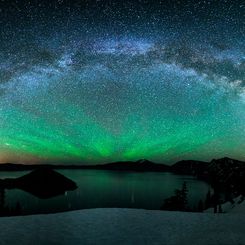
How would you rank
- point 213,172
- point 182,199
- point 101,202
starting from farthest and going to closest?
point 101,202 → point 182,199 → point 213,172

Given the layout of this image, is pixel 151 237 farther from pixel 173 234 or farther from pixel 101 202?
pixel 101 202

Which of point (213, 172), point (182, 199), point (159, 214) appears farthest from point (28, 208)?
point (159, 214)

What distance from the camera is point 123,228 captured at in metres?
16.6

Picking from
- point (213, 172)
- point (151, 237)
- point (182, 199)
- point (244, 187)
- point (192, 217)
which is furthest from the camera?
point (182, 199)

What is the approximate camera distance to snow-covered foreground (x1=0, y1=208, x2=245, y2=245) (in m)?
14.4

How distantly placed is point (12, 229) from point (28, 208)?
133990 mm

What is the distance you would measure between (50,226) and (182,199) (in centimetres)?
6401

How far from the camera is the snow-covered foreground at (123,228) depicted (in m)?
14.4

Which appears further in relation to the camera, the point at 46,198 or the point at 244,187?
the point at 46,198

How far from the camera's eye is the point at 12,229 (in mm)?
15953

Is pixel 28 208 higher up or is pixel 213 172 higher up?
pixel 213 172

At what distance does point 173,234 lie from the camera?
15602mm

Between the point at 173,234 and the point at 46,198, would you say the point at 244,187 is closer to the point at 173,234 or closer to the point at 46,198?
the point at 173,234

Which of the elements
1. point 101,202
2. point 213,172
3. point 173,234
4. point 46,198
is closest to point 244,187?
point 213,172
